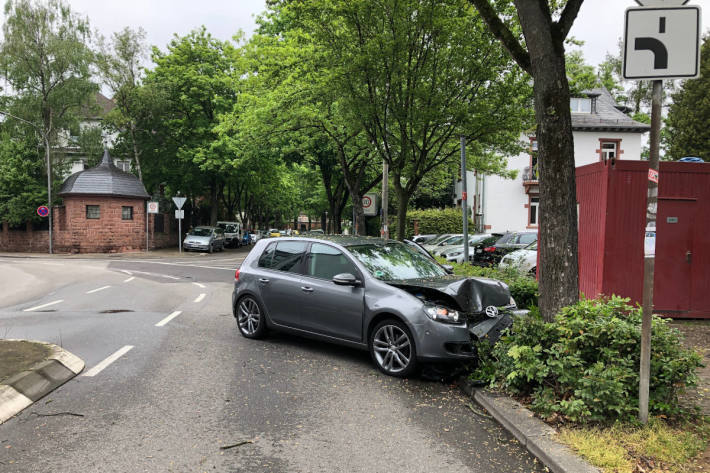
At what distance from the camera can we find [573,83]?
13875 mm

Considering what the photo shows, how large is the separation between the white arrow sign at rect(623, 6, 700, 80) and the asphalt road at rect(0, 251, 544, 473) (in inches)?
119

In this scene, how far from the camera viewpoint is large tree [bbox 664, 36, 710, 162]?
3203cm

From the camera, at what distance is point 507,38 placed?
6.06m

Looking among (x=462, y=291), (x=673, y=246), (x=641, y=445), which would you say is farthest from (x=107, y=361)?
(x=673, y=246)

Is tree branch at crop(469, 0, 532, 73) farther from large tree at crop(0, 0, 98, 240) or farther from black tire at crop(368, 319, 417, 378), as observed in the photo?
large tree at crop(0, 0, 98, 240)

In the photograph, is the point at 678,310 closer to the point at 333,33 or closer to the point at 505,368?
the point at 505,368

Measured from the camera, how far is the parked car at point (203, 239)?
34094mm

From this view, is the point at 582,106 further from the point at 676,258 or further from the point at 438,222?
the point at 676,258

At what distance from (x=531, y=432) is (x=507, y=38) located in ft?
14.1

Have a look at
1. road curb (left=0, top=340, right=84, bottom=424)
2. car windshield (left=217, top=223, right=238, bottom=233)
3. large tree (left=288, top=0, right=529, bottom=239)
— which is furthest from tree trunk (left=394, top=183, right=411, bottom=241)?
car windshield (left=217, top=223, right=238, bottom=233)

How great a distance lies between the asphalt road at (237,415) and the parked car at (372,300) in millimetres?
349

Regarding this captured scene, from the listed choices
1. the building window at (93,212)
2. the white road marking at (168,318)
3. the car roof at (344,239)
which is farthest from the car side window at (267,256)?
the building window at (93,212)

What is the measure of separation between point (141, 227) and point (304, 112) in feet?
71.3

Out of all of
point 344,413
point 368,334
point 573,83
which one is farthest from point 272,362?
point 573,83
